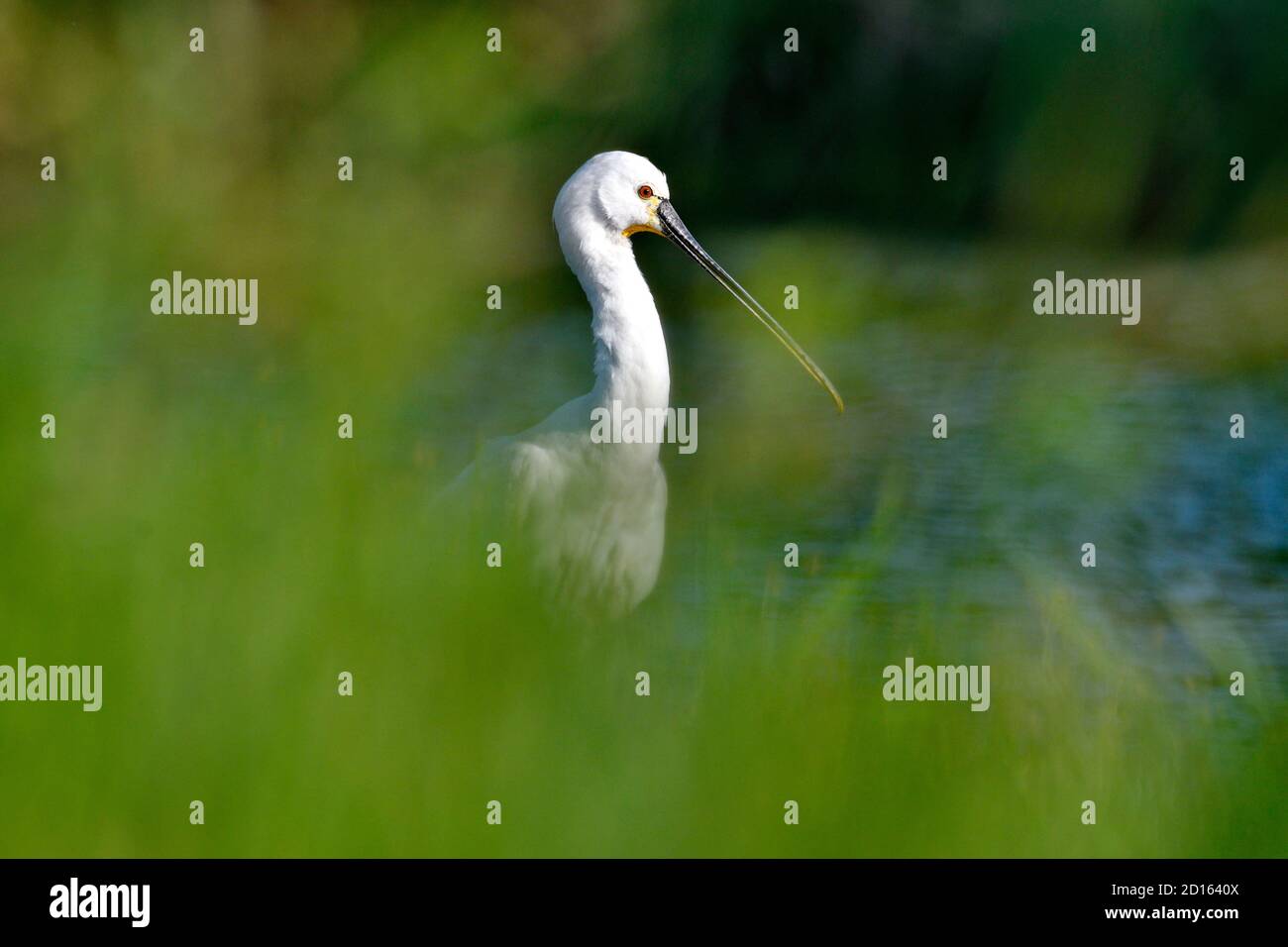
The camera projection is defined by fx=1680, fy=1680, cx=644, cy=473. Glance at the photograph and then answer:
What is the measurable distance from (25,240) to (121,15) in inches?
104

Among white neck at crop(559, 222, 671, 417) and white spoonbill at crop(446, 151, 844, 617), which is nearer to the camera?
white spoonbill at crop(446, 151, 844, 617)

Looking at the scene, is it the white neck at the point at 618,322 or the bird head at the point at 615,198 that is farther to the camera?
the bird head at the point at 615,198

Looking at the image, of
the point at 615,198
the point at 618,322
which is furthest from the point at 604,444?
the point at 615,198

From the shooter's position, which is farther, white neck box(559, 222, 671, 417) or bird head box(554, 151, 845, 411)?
bird head box(554, 151, 845, 411)

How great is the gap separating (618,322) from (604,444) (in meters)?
0.31

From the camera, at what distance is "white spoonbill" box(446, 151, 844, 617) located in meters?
4.00

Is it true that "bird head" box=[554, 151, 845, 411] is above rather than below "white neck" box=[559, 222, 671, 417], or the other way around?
above

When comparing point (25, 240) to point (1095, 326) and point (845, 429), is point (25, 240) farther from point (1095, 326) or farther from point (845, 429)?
point (1095, 326)

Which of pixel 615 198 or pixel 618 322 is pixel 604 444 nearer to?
pixel 618 322

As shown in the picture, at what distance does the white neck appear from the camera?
4.14m

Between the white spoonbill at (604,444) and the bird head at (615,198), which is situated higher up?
the bird head at (615,198)

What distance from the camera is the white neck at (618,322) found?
4.14m

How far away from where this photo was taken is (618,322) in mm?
4184

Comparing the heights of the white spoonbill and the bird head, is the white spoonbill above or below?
below
